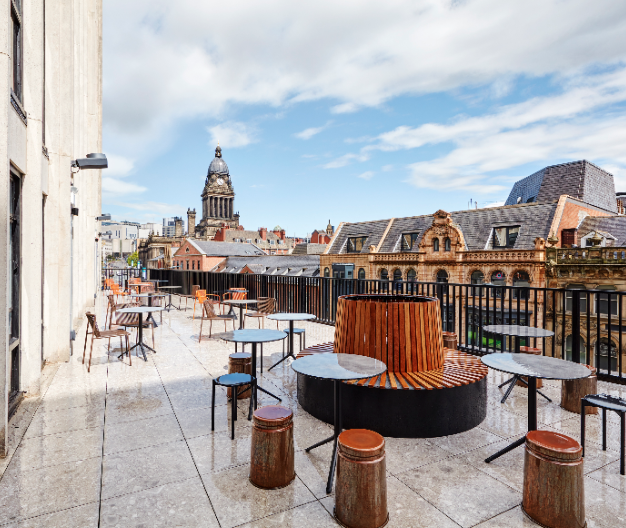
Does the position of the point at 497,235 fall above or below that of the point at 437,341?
above

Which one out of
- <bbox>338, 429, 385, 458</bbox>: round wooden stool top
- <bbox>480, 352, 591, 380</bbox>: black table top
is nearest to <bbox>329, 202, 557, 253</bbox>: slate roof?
<bbox>480, 352, 591, 380</bbox>: black table top

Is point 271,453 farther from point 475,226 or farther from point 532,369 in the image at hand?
point 475,226

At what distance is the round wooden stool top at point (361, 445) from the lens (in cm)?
231

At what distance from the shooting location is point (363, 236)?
50594mm

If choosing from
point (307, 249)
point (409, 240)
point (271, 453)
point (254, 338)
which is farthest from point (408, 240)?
point (271, 453)

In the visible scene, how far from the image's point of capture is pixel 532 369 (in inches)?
121

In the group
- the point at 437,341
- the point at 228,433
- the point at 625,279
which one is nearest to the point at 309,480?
the point at 228,433

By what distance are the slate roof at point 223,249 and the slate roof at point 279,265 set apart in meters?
3.45

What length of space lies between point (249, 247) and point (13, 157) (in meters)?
68.3

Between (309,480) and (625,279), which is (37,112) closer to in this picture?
(309,480)

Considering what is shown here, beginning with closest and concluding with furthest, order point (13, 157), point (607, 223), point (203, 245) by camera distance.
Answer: point (13, 157) → point (607, 223) → point (203, 245)

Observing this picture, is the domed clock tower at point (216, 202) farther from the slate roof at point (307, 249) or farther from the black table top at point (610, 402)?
the black table top at point (610, 402)

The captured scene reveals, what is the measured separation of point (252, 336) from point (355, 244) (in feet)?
155

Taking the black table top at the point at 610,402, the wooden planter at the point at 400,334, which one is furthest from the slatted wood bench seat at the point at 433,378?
the black table top at the point at 610,402
